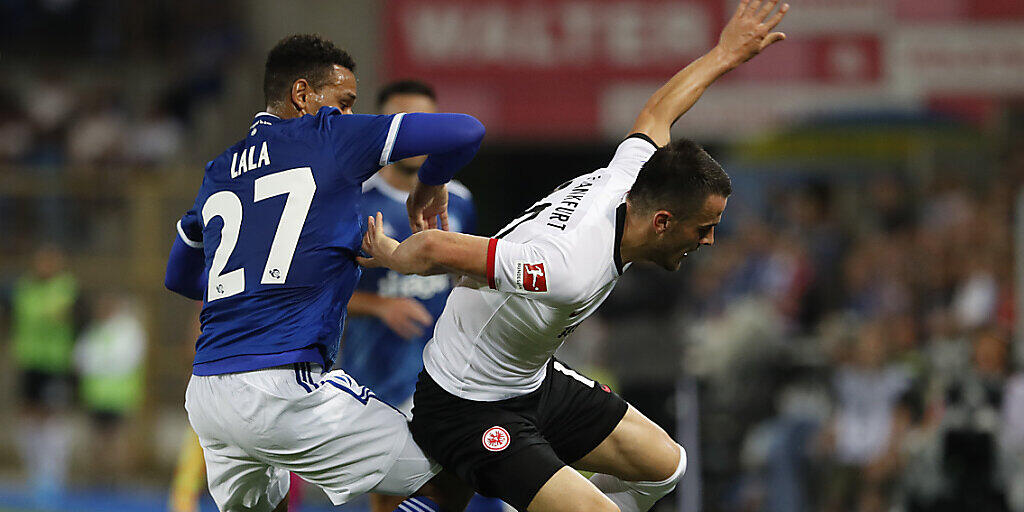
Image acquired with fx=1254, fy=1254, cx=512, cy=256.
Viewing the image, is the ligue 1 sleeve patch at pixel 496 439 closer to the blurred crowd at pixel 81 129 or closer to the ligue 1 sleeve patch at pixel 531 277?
the ligue 1 sleeve patch at pixel 531 277

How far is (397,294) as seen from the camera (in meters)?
5.95

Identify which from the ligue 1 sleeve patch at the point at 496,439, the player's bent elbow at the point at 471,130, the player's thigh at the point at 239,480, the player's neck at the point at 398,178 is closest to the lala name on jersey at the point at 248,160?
the player's bent elbow at the point at 471,130

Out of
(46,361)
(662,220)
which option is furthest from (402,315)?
(46,361)

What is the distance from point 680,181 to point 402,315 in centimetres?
180

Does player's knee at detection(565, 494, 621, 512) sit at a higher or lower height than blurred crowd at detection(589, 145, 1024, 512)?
higher

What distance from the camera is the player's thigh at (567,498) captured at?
4.15 m

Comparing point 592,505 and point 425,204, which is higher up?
point 425,204

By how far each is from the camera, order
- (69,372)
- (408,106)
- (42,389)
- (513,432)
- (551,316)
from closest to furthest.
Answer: (551,316) < (513,432) < (408,106) < (42,389) < (69,372)

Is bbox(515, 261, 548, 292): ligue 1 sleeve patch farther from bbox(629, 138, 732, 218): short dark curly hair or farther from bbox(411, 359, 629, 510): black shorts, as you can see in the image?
bbox(411, 359, 629, 510): black shorts

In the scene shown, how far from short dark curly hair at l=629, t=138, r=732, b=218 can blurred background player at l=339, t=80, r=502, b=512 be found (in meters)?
1.80

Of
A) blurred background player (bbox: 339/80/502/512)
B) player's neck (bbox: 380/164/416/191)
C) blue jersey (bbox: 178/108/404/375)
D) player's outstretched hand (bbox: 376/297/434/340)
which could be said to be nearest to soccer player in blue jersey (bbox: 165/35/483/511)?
blue jersey (bbox: 178/108/404/375)

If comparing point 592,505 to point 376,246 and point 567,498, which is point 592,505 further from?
point 376,246

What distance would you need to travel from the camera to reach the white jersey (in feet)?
13.3

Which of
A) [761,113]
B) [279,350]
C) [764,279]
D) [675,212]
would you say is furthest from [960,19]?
[279,350]
